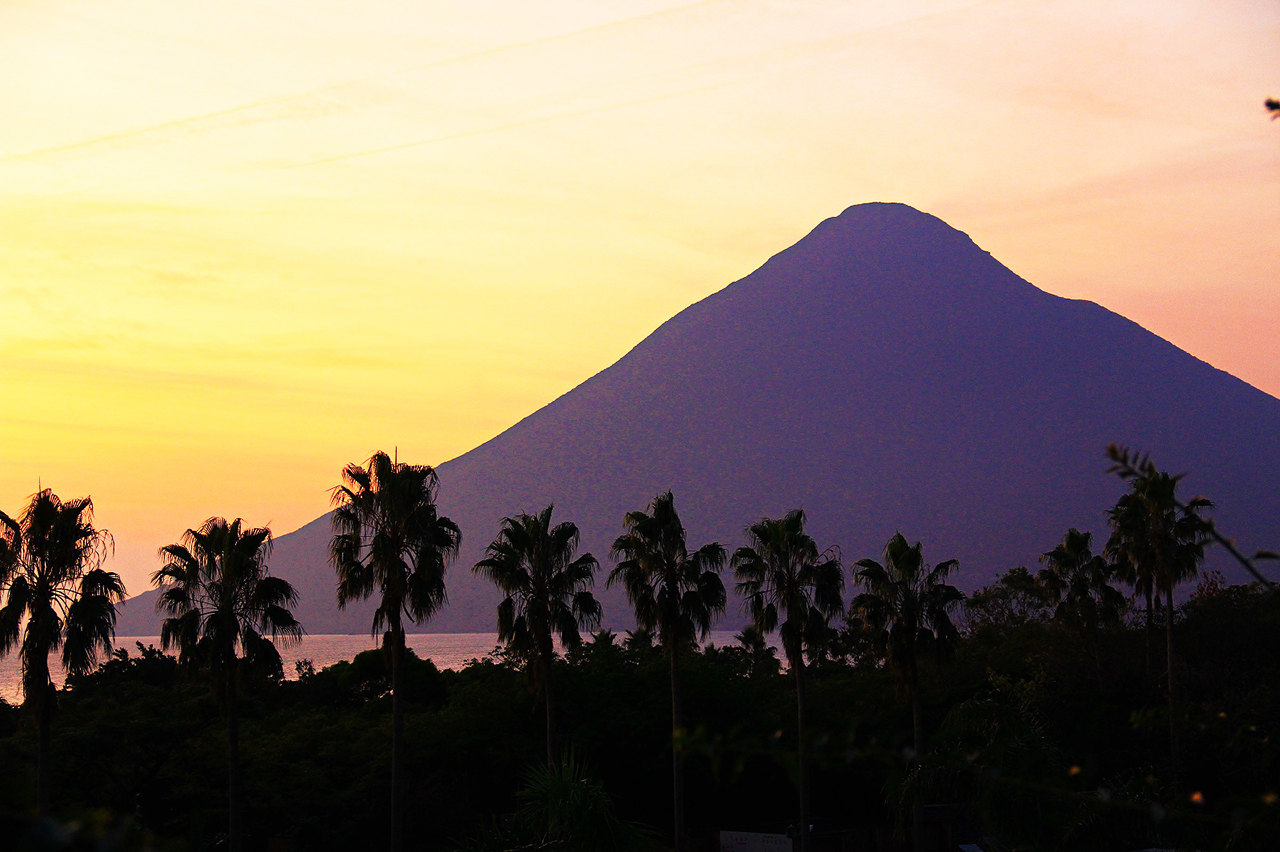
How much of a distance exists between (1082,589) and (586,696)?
96.5ft

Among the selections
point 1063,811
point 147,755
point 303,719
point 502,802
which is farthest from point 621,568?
point 1063,811

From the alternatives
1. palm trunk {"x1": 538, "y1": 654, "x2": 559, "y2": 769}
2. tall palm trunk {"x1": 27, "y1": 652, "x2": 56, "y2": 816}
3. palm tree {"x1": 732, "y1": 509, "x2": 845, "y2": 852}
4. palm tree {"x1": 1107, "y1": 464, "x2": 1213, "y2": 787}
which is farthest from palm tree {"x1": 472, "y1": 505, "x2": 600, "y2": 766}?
palm tree {"x1": 1107, "y1": 464, "x2": 1213, "y2": 787}

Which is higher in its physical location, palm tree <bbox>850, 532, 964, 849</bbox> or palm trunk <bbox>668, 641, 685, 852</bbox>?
A: palm tree <bbox>850, 532, 964, 849</bbox>

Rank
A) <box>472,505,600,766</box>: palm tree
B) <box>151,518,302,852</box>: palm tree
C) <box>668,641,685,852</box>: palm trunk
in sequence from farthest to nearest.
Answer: <box>472,505,600,766</box>: palm tree
<box>668,641,685,852</box>: palm trunk
<box>151,518,302,852</box>: palm tree

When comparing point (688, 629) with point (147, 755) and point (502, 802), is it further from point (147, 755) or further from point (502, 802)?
point (147, 755)

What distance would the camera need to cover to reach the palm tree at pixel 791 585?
4453cm

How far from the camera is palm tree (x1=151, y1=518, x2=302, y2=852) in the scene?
33.2 metres

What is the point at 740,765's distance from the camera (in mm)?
5816

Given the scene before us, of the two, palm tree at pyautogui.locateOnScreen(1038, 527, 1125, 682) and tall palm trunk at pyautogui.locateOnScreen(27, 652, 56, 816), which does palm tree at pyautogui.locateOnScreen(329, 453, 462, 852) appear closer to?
tall palm trunk at pyautogui.locateOnScreen(27, 652, 56, 816)

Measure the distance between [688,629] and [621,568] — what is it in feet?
10.5

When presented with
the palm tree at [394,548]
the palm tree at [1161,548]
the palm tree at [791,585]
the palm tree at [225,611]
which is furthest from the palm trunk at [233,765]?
the palm tree at [1161,548]

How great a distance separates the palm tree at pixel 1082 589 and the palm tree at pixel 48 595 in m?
50.6

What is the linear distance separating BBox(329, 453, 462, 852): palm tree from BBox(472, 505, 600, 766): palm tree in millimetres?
3553

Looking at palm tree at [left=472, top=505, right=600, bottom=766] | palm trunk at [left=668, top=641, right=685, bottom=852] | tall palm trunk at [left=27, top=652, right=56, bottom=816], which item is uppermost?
palm tree at [left=472, top=505, right=600, bottom=766]
